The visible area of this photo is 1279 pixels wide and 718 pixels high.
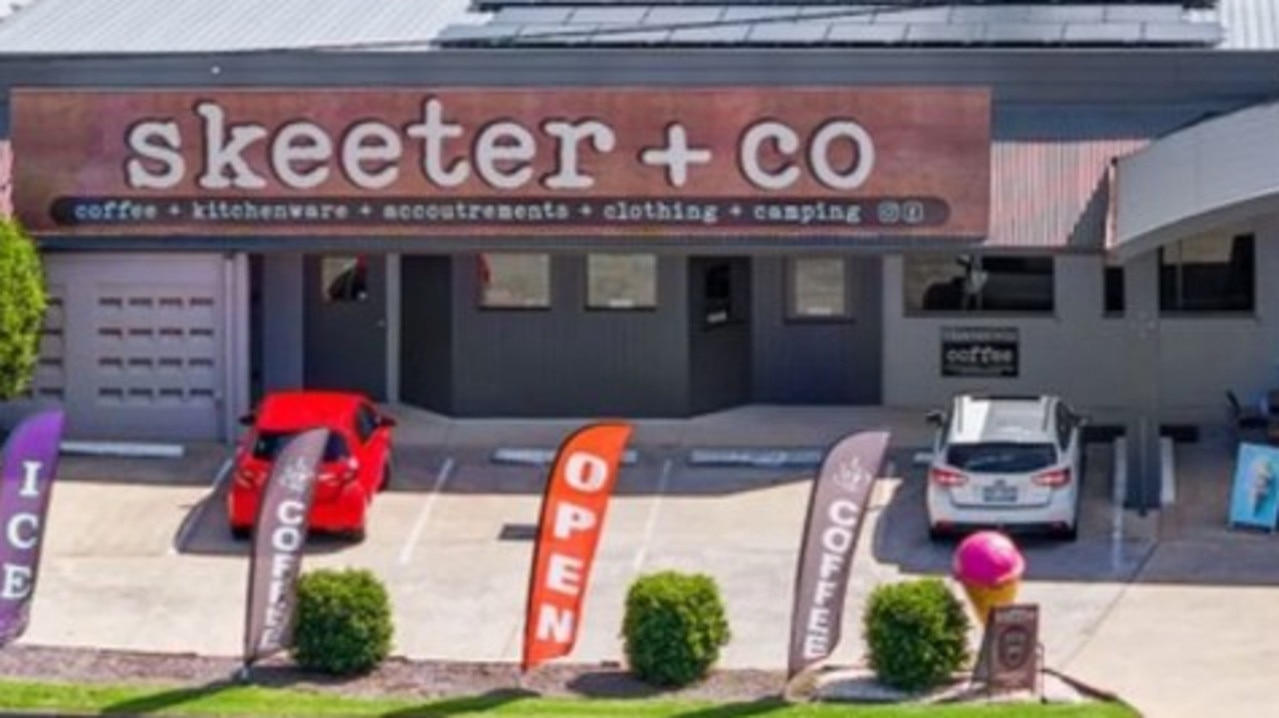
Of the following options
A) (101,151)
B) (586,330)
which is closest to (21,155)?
(101,151)

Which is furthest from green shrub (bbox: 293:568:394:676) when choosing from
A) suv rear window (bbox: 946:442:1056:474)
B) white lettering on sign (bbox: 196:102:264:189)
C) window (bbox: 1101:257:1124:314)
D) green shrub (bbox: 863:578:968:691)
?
window (bbox: 1101:257:1124:314)

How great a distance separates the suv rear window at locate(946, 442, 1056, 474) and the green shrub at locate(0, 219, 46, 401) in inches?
449

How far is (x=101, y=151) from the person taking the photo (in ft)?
119

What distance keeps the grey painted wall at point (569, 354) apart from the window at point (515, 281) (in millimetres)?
112

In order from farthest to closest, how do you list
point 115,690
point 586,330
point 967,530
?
point 586,330 < point 967,530 < point 115,690

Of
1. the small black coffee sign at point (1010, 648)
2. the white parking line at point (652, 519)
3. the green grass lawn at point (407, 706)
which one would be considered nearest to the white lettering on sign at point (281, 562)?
the green grass lawn at point (407, 706)

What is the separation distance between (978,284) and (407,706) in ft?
51.2

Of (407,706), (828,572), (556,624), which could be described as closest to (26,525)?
(407,706)

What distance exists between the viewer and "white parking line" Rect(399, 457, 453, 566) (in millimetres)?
31625

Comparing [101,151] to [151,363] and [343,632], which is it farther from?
[343,632]

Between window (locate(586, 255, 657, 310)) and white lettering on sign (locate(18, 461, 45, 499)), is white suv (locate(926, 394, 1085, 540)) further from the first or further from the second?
white lettering on sign (locate(18, 461, 45, 499))

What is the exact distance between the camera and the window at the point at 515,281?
3803 cm

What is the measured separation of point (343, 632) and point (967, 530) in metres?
8.33

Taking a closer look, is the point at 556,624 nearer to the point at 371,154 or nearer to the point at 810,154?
the point at 810,154
